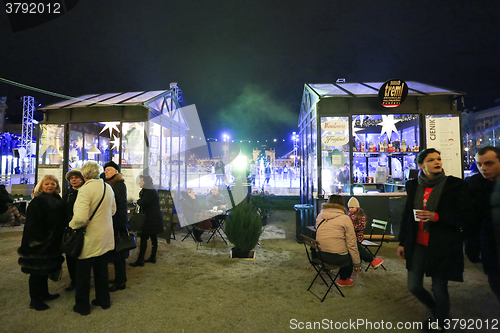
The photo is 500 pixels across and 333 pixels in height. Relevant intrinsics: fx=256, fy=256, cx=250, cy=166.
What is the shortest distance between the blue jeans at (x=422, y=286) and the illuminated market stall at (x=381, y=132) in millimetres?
4203

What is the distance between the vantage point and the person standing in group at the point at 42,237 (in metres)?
3.21

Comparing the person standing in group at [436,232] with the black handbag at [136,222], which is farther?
the black handbag at [136,222]

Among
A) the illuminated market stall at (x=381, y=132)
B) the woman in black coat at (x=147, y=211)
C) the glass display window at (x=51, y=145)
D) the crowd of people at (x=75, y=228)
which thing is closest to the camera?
the crowd of people at (x=75, y=228)

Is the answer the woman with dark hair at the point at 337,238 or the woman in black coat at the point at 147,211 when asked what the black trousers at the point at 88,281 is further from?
the woman with dark hair at the point at 337,238

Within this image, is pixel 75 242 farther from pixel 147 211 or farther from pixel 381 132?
pixel 381 132

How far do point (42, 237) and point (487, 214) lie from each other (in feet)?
17.1

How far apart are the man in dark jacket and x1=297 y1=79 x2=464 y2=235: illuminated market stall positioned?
14.0 feet

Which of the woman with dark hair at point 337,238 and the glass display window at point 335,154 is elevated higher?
the glass display window at point 335,154

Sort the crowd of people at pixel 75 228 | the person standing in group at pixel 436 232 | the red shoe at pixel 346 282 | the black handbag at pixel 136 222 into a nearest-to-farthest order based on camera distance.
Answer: the person standing in group at pixel 436 232 < the crowd of people at pixel 75 228 < the red shoe at pixel 346 282 < the black handbag at pixel 136 222

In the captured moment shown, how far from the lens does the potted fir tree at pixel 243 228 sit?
543 cm

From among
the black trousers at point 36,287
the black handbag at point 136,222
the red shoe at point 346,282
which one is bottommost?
the red shoe at point 346,282

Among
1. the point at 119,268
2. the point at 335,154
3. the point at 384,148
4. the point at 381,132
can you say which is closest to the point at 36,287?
the point at 119,268

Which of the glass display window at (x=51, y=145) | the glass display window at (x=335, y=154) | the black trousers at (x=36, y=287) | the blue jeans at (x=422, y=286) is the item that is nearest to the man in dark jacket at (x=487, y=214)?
the blue jeans at (x=422, y=286)

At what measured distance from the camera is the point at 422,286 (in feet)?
8.84
